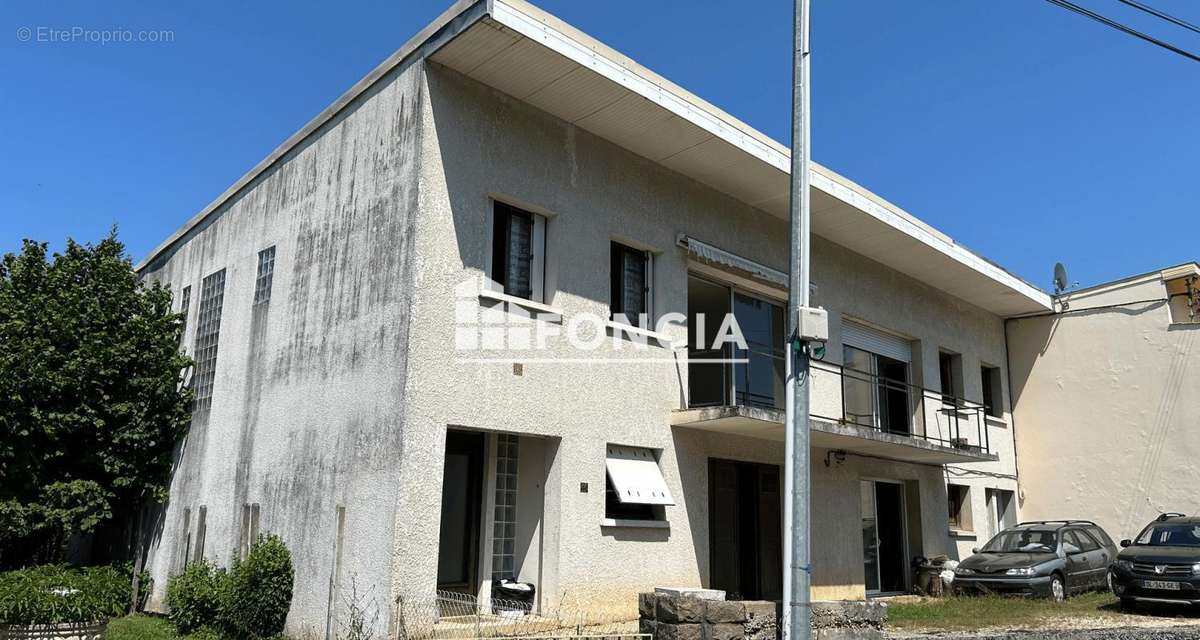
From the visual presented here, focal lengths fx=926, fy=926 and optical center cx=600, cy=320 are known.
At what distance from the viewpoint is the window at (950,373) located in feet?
66.0

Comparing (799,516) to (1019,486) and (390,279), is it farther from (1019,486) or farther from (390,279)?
(1019,486)

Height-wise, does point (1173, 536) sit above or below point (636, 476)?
below

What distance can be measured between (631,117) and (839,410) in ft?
22.8

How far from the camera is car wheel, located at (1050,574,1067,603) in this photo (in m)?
15.2

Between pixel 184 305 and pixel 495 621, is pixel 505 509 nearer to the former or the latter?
pixel 495 621

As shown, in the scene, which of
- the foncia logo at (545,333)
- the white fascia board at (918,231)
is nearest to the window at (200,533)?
the foncia logo at (545,333)

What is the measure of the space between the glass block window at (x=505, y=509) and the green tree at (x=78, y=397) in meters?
5.95

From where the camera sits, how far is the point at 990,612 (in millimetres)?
13344

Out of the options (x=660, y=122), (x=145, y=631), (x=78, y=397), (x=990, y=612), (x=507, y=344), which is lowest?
(x=145, y=631)

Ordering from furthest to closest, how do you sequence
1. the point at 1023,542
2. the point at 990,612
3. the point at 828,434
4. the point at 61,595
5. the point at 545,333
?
1. the point at 1023,542
2. the point at 828,434
3. the point at 990,612
4. the point at 61,595
5. the point at 545,333

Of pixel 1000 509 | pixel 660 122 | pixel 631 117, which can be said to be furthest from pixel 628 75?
pixel 1000 509

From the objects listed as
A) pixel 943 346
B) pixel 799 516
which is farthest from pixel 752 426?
pixel 943 346

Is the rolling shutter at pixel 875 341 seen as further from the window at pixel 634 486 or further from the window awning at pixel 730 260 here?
the window at pixel 634 486

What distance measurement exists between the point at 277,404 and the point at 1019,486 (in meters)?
16.8
